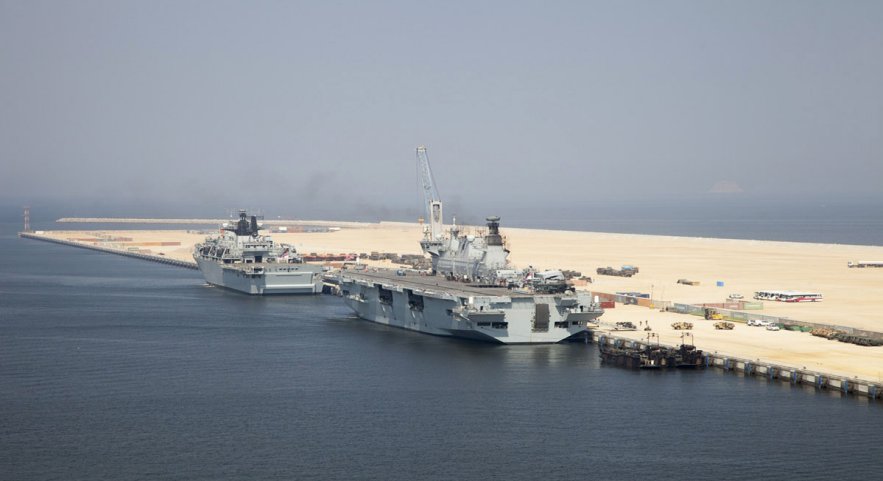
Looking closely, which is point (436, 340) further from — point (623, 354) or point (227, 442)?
point (227, 442)

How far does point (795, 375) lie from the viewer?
4259 centimetres

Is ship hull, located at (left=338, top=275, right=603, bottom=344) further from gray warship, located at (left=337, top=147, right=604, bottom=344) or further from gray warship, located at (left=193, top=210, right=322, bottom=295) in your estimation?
gray warship, located at (left=193, top=210, right=322, bottom=295)

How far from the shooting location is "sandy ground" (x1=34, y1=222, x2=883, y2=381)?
4909cm

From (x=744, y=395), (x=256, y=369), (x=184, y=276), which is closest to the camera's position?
(x=744, y=395)

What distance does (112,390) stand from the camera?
42.6m

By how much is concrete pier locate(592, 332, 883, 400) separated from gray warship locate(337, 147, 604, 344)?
8.05 metres

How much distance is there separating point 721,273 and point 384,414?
181 feet

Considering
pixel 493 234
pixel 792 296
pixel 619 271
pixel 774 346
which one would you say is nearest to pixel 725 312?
pixel 792 296

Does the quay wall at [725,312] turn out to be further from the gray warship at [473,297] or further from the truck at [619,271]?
the truck at [619,271]

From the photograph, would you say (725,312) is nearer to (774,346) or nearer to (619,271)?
(774,346)

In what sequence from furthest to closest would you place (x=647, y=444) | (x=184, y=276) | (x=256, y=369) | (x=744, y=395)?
(x=184, y=276), (x=256, y=369), (x=744, y=395), (x=647, y=444)

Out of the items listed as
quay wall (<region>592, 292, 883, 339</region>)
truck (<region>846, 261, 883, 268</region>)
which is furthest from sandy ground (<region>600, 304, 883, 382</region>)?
truck (<region>846, 261, 883, 268</region>)

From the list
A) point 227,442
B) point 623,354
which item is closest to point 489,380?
point 623,354

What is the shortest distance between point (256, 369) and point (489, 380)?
1012 cm
